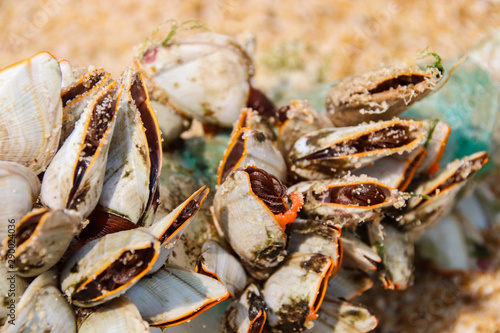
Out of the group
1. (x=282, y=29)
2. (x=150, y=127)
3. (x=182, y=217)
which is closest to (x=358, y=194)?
(x=182, y=217)

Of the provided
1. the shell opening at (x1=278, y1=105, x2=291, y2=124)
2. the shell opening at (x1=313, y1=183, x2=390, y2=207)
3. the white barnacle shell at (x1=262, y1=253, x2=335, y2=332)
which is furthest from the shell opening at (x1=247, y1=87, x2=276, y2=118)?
the white barnacle shell at (x1=262, y1=253, x2=335, y2=332)

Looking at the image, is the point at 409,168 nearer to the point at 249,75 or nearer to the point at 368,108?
the point at 368,108

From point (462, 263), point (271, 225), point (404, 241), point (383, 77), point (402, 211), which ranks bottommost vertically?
point (462, 263)

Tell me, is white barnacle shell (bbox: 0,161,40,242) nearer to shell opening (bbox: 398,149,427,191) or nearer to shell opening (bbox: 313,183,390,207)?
shell opening (bbox: 313,183,390,207)

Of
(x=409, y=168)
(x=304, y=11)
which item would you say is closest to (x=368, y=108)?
(x=409, y=168)

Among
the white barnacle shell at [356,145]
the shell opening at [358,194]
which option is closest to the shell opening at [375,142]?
Result: the white barnacle shell at [356,145]
